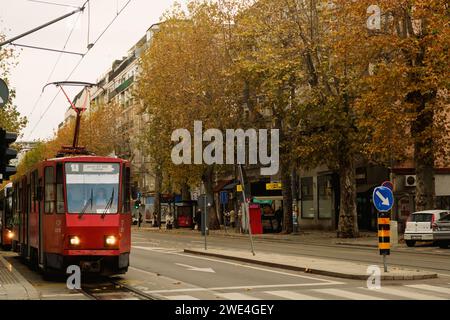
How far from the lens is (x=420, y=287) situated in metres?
15.9

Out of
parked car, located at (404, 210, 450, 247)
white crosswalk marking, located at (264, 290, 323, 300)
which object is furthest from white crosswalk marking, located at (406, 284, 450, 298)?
parked car, located at (404, 210, 450, 247)

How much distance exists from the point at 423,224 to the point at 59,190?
19708 millimetres

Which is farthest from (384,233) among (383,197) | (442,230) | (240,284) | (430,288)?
(442,230)

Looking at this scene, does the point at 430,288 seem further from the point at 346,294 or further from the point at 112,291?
the point at 112,291

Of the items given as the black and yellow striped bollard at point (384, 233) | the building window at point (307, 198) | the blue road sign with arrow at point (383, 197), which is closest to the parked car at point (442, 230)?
the blue road sign with arrow at point (383, 197)

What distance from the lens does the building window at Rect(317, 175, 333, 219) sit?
2111 inches

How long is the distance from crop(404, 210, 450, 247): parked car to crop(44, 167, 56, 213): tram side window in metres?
19.2

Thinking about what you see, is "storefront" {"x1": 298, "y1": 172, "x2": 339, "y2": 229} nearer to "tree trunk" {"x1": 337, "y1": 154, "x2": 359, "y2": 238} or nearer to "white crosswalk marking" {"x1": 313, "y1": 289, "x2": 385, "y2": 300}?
"tree trunk" {"x1": 337, "y1": 154, "x2": 359, "y2": 238}

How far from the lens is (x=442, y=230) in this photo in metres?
32.1

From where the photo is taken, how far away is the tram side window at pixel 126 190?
18156mm

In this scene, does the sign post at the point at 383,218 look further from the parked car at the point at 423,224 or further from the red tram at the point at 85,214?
the parked car at the point at 423,224
